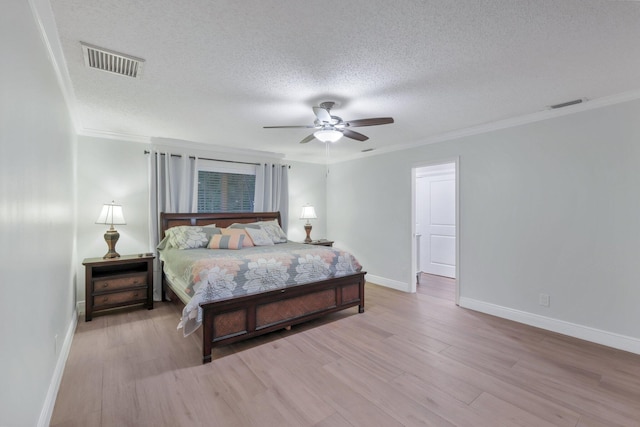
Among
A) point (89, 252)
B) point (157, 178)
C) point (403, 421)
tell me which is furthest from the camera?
point (157, 178)

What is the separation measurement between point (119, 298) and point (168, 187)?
1665 millimetres

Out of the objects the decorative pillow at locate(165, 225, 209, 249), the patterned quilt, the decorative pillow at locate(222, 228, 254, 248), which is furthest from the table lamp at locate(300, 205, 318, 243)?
the decorative pillow at locate(165, 225, 209, 249)

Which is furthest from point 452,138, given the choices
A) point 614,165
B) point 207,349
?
point 207,349

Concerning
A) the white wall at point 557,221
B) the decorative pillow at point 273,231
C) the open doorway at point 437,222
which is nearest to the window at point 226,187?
the decorative pillow at point 273,231

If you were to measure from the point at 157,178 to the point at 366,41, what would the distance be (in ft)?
12.2

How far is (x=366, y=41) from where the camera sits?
1.88m

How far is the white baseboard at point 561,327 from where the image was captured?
2.74 meters

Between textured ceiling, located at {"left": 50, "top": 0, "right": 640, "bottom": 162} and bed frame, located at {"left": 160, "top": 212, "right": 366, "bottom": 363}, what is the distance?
1985mm

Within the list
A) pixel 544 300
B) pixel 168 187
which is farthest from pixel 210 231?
pixel 544 300

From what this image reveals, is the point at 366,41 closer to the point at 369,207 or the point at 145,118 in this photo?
the point at 145,118

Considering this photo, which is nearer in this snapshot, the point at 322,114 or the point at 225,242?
the point at 322,114

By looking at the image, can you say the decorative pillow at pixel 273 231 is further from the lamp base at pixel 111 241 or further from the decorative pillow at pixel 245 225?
the lamp base at pixel 111 241

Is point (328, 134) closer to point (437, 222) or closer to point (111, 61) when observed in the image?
point (111, 61)

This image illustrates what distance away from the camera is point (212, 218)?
4727mm
